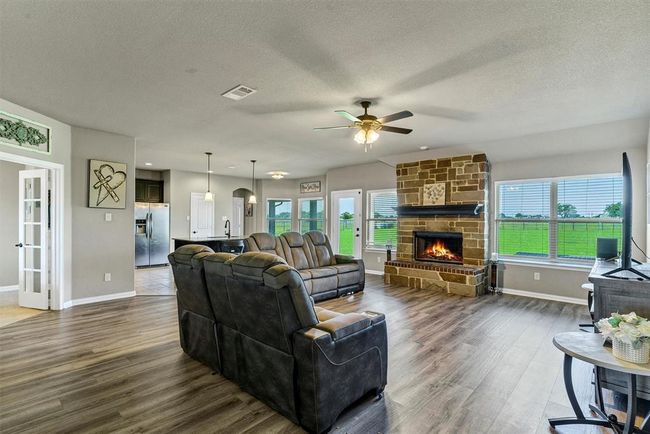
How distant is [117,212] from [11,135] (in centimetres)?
171

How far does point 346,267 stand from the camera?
19.0ft

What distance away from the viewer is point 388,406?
7.53ft

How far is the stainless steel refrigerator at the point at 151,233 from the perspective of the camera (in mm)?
8474

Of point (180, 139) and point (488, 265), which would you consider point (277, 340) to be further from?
point (488, 265)

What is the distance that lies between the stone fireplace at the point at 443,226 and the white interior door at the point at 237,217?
571cm

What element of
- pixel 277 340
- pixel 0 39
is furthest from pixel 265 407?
pixel 0 39

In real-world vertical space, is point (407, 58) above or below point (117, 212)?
above

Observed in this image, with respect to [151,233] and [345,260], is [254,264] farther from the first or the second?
[151,233]

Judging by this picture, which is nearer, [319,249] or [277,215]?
[319,249]

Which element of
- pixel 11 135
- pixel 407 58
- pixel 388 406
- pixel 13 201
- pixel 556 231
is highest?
pixel 407 58

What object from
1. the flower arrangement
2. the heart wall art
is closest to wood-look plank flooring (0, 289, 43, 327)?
the heart wall art

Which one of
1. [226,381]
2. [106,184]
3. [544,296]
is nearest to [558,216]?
[544,296]

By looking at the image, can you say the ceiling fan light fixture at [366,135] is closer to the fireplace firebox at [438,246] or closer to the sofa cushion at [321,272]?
the sofa cushion at [321,272]

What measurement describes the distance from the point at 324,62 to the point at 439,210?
4434 millimetres
